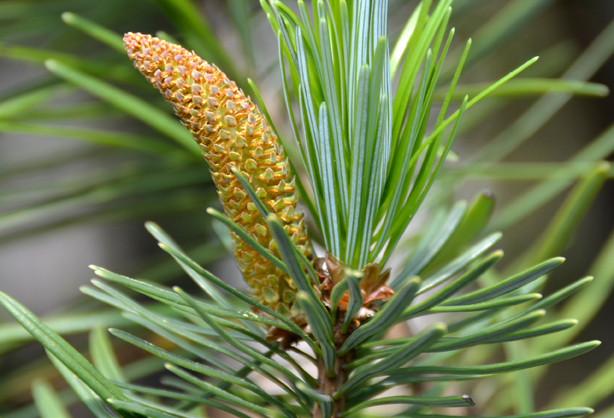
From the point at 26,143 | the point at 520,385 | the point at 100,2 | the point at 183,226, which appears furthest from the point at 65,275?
the point at 520,385

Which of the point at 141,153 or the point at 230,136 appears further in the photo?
the point at 141,153

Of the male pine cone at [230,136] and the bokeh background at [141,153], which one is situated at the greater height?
the bokeh background at [141,153]

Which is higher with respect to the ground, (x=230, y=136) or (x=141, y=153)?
(x=141, y=153)

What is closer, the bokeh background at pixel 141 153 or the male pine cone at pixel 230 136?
the male pine cone at pixel 230 136

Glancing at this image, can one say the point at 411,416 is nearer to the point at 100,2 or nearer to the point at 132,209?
the point at 132,209
